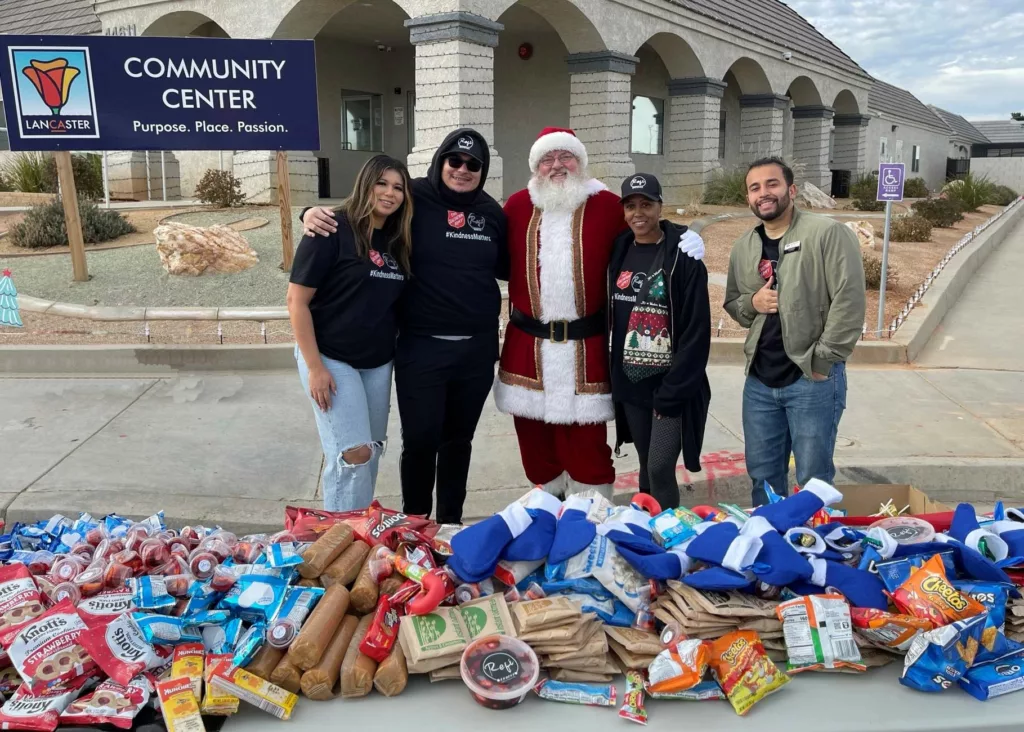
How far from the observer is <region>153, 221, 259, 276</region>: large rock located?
9.73 metres

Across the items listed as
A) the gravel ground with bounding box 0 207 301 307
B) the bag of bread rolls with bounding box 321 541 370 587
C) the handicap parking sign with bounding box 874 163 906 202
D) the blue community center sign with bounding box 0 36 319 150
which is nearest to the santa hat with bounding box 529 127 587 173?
the bag of bread rolls with bounding box 321 541 370 587

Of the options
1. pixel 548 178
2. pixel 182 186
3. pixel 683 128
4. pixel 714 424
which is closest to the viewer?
pixel 548 178

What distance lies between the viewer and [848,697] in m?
2.10

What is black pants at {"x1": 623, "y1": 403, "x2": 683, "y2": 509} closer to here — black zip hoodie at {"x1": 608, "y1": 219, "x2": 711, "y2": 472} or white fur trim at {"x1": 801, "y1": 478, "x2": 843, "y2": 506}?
black zip hoodie at {"x1": 608, "y1": 219, "x2": 711, "y2": 472}

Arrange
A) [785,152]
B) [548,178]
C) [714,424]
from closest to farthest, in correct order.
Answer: [548,178], [714,424], [785,152]

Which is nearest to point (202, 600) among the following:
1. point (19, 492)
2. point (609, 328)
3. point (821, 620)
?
point (821, 620)

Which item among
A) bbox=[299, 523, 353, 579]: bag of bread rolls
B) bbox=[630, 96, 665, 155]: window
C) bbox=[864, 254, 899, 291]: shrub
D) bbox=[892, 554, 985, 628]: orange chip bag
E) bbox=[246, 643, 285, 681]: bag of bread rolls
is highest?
bbox=[630, 96, 665, 155]: window

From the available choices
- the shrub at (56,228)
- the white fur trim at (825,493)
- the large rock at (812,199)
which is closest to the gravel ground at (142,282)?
the shrub at (56,228)

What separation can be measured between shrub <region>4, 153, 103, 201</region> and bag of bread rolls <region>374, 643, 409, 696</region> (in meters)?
16.0

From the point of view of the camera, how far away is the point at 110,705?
1.97 metres

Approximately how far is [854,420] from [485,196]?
3616 millimetres

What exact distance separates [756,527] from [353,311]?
184cm

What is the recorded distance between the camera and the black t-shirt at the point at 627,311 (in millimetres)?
3486

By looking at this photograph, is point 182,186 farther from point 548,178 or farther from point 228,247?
point 548,178
